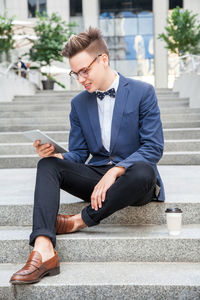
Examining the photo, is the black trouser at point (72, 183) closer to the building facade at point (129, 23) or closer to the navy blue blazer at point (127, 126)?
the navy blue blazer at point (127, 126)

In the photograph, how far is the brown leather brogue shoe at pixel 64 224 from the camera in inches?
115

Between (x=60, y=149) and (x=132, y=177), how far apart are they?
0.59 meters

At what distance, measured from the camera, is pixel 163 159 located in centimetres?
572

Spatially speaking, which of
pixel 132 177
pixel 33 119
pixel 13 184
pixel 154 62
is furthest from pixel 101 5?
pixel 132 177

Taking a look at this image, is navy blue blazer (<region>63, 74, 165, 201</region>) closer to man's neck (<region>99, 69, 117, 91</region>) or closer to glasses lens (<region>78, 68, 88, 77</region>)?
man's neck (<region>99, 69, 117, 91</region>)

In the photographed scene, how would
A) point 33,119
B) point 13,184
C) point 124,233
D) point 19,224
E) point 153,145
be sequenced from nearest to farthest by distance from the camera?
1. point 153,145
2. point 124,233
3. point 19,224
4. point 13,184
5. point 33,119

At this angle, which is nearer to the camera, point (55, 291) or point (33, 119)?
point (55, 291)

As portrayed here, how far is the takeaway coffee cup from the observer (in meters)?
2.78

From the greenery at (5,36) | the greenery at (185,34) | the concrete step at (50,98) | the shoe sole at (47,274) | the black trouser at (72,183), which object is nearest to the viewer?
the shoe sole at (47,274)

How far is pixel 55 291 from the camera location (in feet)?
8.34

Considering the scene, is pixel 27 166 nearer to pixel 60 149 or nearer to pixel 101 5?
pixel 60 149

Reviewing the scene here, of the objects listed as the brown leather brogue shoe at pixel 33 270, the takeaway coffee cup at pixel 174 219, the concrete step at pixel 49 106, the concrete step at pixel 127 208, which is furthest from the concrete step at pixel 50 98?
the brown leather brogue shoe at pixel 33 270

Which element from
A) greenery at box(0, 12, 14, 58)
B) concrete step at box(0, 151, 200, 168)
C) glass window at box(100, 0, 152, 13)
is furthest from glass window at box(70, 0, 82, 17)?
concrete step at box(0, 151, 200, 168)

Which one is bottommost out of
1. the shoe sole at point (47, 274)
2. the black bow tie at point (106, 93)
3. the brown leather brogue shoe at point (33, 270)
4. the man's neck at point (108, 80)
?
the shoe sole at point (47, 274)
